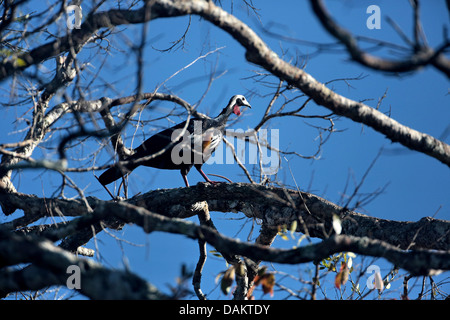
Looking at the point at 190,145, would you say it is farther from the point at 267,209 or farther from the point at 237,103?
the point at 267,209

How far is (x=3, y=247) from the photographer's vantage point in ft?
6.73

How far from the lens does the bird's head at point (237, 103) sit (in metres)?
4.88

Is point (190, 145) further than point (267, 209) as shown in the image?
Yes

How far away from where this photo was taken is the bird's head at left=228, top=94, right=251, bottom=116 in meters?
4.88

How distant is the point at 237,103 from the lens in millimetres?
5016

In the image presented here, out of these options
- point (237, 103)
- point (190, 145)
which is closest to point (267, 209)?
point (190, 145)

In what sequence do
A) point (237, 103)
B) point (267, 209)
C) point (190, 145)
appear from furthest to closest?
point (237, 103), point (190, 145), point (267, 209)

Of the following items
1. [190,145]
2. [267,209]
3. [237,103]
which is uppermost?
[237,103]

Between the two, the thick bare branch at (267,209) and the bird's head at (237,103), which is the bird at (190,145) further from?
the thick bare branch at (267,209)

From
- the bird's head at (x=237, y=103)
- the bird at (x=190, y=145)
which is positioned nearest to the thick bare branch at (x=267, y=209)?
the bird at (x=190, y=145)

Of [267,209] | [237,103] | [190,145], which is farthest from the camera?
[237,103]

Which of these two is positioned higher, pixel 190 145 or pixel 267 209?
pixel 190 145

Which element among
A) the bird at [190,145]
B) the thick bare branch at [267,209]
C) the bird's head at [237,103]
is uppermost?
the bird's head at [237,103]
